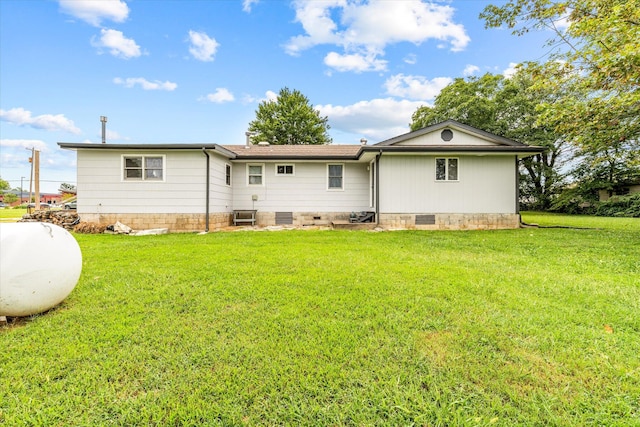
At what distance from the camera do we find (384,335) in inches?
93.9

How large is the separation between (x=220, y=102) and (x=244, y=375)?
1826 cm

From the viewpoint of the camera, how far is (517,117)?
22312mm

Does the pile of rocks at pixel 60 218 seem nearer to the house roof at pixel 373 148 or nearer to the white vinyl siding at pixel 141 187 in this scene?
the white vinyl siding at pixel 141 187

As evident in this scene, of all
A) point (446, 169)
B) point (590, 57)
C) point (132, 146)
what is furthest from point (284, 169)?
point (590, 57)

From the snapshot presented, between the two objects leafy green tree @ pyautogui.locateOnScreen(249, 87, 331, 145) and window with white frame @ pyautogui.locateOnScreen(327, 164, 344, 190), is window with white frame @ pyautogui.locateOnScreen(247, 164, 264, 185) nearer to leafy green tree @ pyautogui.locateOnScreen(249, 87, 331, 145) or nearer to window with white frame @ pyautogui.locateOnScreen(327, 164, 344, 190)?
window with white frame @ pyautogui.locateOnScreen(327, 164, 344, 190)

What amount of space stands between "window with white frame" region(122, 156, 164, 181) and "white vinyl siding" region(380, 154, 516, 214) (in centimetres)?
778

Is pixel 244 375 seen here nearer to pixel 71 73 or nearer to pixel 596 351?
pixel 596 351

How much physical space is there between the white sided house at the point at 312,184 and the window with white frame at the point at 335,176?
0.04m

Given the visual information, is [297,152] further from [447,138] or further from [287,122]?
[287,122]

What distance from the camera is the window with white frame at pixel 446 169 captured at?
1040cm

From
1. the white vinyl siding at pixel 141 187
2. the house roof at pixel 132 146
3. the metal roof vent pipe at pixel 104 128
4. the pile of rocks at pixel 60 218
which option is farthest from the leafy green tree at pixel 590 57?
the pile of rocks at pixel 60 218

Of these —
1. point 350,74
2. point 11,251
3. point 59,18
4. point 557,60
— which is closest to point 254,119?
point 350,74

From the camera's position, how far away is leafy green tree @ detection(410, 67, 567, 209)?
840 inches

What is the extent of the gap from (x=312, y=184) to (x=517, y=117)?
19870 mm
